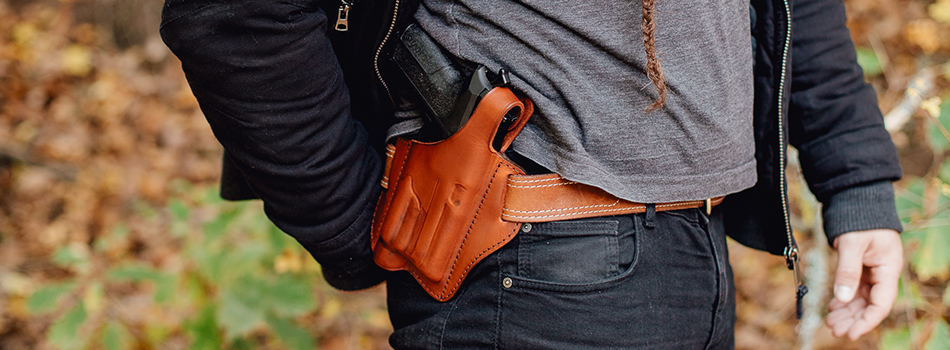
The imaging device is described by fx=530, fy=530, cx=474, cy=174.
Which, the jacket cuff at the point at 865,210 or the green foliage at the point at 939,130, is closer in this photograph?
the jacket cuff at the point at 865,210

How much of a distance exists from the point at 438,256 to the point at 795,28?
41.8 inches

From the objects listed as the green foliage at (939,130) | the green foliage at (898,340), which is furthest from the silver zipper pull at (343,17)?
the green foliage at (898,340)

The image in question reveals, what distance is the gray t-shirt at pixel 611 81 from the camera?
96 centimetres

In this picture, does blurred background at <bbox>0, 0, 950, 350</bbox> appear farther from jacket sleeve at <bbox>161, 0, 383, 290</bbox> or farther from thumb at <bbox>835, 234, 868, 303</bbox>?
jacket sleeve at <bbox>161, 0, 383, 290</bbox>

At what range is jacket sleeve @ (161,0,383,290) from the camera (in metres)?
0.89

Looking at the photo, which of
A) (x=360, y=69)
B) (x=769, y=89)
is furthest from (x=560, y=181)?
(x=769, y=89)

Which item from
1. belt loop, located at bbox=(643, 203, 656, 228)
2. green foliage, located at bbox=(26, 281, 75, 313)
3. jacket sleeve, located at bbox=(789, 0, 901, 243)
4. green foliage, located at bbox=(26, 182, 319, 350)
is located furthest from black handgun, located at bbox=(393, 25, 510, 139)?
green foliage, located at bbox=(26, 281, 75, 313)

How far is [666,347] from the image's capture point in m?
1.04

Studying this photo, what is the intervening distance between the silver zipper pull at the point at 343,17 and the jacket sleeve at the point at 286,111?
0.05m

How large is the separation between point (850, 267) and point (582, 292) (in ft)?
2.51

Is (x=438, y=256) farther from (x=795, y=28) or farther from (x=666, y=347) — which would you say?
(x=795, y=28)

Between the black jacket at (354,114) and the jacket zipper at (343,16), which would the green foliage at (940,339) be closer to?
the black jacket at (354,114)

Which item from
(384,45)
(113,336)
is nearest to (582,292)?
(384,45)

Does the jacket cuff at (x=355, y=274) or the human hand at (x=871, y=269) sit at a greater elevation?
the human hand at (x=871, y=269)
